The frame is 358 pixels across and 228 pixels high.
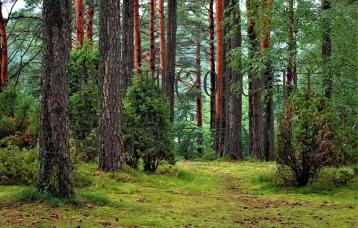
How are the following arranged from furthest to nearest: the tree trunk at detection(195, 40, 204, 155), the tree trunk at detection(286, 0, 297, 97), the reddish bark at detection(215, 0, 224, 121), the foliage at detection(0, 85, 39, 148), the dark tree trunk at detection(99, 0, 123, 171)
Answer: the tree trunk at detection(195, 40, 204, 155) < the reddish bark at detection(215, 0, 224, 121) < the foliage at detection(0, 85, 39, 148) < the tree trunk at detection(286, 0, 297, 97) < the dark tree trunk at detection(99, 0, 123, 171)

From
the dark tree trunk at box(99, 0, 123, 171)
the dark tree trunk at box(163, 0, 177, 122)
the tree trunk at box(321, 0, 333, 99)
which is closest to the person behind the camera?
the dark tree trunk at box(99, 0, 123, 171)

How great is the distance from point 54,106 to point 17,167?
9.82 ft

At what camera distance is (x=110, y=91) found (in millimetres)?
11297

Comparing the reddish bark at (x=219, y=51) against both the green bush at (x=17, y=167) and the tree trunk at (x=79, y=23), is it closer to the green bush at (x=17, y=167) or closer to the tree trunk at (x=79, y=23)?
the tree trunk at (x=79, y=23)

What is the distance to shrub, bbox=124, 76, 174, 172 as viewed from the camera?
1213 cm

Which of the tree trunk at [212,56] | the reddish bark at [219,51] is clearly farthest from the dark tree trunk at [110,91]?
the tree trunk at [212,56]

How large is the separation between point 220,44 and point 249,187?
1550cm

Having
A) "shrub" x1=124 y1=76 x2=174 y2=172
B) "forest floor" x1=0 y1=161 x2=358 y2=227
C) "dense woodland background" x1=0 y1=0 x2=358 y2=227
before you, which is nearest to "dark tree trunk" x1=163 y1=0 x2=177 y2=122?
"dense woodland background" x1=0 y1=0 x2=358 y2=227

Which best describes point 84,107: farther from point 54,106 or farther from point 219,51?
point 219,51

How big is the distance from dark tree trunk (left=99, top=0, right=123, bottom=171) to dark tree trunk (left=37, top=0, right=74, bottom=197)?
3.75 m

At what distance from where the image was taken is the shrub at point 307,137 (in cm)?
1016

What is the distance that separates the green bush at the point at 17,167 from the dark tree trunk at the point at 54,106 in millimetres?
2406

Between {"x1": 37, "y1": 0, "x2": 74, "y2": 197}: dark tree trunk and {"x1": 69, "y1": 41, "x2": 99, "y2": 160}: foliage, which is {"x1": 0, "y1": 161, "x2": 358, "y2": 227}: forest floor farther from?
{"x1": 69, "y1": 41, "x2": 99, "y2": 160}: foliage

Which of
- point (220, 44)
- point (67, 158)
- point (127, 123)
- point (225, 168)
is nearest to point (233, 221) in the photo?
point (67, 158)
